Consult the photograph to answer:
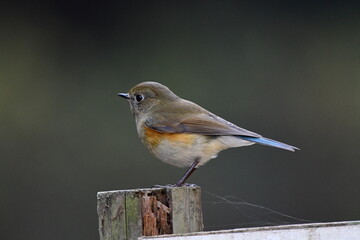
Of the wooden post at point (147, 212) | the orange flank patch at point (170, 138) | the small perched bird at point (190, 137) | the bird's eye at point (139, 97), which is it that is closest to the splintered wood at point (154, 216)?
the wooden post at point (147, 212)

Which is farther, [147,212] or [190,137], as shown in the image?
[190,137]

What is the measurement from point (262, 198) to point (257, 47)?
1450 millimetres

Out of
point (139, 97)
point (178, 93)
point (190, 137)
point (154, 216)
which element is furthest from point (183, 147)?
point (178, 93)

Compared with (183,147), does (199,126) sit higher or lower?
higher

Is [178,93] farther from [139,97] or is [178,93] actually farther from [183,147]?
[183,147]

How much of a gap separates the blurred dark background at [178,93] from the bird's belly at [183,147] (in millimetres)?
2292

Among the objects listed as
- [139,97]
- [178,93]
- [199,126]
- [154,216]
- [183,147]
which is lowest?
[154,216]

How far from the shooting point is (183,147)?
5062mm

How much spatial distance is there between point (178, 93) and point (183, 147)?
9.74ft

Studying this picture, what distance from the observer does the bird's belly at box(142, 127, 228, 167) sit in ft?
16.6

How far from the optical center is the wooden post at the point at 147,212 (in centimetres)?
379

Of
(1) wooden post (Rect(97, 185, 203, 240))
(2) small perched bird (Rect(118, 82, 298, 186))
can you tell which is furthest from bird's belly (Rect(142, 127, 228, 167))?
(1) wooden post (Rect(97, 185, 203, 240))

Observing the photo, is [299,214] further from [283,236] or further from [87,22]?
[283,236]

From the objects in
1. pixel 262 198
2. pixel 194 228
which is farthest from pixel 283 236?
pixel 262 198
